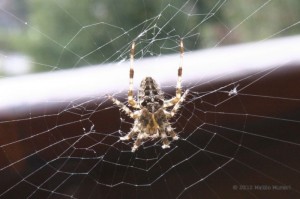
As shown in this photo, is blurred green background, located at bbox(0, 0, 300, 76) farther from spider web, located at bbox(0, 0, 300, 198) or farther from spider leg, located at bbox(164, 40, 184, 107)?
spider web, located at bbox(0, 0, 300, 198)

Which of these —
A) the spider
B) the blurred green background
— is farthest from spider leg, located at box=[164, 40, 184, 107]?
the blurred green background

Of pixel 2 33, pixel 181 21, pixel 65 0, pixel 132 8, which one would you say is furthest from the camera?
pixel 2 33

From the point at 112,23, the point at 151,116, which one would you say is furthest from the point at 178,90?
the point at 112,23

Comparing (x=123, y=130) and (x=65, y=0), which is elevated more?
(x=65, y=0)

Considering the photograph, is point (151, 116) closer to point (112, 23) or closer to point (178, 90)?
point (178, 90)

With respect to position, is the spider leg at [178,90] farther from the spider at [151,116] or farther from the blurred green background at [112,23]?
the blurred green background at [112,23]

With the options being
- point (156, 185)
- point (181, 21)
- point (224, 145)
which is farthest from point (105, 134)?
point (181, 21)

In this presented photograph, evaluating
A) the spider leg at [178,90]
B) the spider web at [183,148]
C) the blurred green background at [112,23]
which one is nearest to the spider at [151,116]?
the spider leg at [178,90]

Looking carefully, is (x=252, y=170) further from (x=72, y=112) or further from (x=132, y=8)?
(x=132, y=8)
